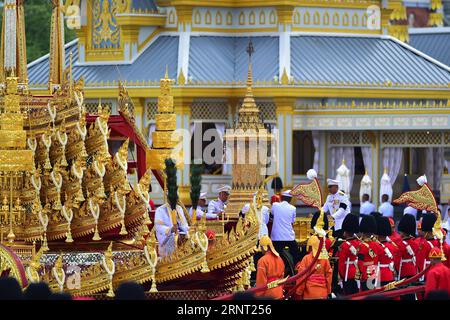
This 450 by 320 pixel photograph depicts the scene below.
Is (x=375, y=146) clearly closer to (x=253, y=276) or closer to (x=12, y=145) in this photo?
(x=253, y=276)

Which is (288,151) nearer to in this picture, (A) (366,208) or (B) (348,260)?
(A) (366,208)

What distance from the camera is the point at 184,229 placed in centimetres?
→ 2989

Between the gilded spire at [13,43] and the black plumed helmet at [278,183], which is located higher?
the gilded spire at [13,43]

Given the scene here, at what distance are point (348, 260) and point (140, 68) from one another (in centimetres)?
1966

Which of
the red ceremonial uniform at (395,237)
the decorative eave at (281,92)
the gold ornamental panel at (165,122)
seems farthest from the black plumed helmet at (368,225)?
the decorative eave at (281,92)

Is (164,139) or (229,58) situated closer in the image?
(164,139)

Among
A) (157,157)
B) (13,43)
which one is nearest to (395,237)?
(157,157)

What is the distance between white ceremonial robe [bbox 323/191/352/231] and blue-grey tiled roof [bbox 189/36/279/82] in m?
11.6

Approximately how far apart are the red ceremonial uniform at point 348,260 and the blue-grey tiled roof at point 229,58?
17.7 metres

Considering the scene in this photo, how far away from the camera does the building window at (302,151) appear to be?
50.1m

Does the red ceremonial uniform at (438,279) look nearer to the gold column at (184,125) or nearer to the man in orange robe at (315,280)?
the man in orange robe at (315,280)

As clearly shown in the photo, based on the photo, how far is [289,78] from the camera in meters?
48.3

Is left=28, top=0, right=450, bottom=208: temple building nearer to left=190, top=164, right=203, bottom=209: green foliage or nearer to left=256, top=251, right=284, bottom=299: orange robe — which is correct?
left=256, top=251, right=284, bottom=299: orange robe

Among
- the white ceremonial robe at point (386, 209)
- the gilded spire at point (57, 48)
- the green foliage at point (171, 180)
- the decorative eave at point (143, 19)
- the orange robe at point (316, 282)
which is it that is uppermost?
the decorative eave at point (143, 19)
